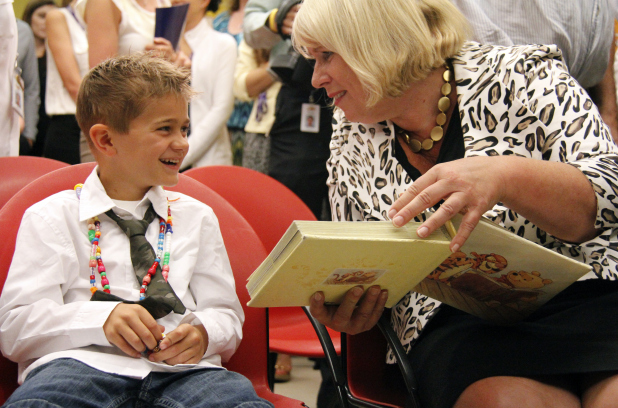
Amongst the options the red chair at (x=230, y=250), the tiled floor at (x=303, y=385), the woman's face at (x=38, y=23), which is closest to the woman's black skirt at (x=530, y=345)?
the red chair at (x=230, y=250)

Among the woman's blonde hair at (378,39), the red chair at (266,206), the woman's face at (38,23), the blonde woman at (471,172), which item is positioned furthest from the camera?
the woman's face at (38,23)

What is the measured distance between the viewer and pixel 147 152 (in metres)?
1.43

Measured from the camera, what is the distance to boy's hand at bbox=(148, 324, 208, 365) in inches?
48.9

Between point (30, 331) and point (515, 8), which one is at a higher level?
point (515, 8)

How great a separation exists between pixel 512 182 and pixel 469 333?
15.3 inches

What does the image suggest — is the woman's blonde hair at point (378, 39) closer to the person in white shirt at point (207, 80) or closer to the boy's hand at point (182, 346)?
the boy's hand at point (182, 346)

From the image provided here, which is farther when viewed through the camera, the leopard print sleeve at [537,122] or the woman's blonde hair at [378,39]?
the woman's blonde hair at [378,39]

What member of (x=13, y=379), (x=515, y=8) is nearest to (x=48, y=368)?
(x=13, y=379)

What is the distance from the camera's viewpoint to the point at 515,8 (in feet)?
7.29

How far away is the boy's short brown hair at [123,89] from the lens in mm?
1444

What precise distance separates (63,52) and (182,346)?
1.93 m

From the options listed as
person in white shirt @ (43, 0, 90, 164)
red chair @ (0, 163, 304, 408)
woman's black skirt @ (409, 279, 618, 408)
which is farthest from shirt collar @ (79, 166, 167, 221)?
person in white shirt @ (43, 0, 90, 164)

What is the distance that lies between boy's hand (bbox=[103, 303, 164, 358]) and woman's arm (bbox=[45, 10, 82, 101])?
168 centimetres

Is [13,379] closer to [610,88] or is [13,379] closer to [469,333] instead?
[469,333]
